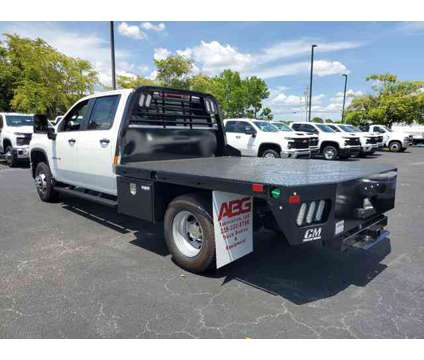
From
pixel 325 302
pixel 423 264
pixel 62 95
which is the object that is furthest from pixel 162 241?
pixel 62 95

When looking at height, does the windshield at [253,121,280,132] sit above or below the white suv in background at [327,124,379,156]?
above

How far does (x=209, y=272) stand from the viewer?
3.64m

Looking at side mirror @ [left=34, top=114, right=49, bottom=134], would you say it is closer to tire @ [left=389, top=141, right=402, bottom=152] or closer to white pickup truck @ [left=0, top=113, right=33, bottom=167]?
white pickup truck @ [left=0, top=113, right=33, bottom=167]

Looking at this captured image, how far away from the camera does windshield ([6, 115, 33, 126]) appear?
12.9m

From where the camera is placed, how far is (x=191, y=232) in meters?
3.81

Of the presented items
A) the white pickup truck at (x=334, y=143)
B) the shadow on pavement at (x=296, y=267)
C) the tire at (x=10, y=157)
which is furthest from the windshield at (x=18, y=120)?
the white pickup truck at (x=334, y=143)

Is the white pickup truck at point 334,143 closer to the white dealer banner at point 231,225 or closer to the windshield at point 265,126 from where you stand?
the windshield at point 265,126

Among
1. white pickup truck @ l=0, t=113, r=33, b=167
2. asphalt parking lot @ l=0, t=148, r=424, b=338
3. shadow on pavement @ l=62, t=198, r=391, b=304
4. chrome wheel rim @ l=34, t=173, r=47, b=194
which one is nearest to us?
asphalt parking lot @ l=0, t=148, r=424, b=338

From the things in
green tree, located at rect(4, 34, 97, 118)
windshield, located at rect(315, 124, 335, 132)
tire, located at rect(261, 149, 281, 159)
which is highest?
green tree, located at rect(4, 34, 97, 118)

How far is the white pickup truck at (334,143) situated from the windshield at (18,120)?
1293 cm

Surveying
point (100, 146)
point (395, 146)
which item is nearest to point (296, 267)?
point (100, 146)

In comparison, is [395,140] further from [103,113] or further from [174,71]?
[103,113]

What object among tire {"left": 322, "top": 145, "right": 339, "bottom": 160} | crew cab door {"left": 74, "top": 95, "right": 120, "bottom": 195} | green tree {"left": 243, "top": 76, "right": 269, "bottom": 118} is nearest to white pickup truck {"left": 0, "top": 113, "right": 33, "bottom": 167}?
crew cab door {"left": 74, "top": 95, "right": 120, "bottom": 195}

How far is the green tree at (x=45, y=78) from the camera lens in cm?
2364
